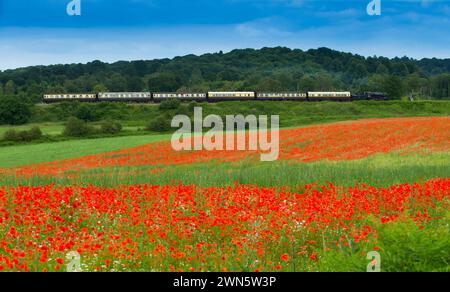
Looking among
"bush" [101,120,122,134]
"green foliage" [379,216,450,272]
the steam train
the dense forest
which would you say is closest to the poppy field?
"green foliage" [379,216,450,272]

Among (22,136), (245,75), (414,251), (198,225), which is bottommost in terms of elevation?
(22,136)

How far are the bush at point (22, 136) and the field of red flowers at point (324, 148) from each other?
2395 centimetres

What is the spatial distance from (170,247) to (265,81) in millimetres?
107073

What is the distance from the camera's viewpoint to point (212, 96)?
312 ft

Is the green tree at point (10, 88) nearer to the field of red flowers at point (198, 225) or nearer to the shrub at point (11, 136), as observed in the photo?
the shrub at point (11, 136)

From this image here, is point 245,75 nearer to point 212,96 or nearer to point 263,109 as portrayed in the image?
point 212,96

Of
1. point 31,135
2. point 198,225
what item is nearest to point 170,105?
point 31,135

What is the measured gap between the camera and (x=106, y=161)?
35.7 metres

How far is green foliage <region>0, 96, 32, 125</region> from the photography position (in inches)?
3201

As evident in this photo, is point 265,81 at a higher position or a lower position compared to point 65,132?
higher

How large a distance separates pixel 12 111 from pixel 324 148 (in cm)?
6279

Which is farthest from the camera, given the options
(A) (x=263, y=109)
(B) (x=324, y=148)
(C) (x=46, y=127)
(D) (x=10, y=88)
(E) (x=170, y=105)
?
(D) (x=10, y=88)

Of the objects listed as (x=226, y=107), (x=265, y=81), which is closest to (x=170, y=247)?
(x=226, y=107)
